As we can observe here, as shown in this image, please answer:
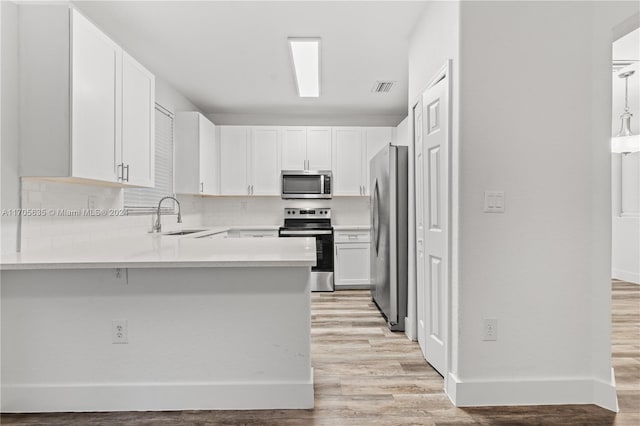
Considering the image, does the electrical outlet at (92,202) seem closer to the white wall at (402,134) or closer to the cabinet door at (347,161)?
the cabinet door at (347,161)

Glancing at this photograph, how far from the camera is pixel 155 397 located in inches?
85.1

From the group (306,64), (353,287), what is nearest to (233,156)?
(306,64)

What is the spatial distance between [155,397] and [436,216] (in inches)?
78.8

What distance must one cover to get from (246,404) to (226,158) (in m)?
4.10

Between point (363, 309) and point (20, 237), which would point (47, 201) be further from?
point (363, 309)

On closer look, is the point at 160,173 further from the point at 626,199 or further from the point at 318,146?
the point at 626,199

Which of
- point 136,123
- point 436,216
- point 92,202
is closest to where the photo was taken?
point 436,216

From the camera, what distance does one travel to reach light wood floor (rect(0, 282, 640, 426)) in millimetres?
2045

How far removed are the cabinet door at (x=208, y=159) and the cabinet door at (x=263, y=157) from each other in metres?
0.52

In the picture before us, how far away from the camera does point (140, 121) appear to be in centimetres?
311

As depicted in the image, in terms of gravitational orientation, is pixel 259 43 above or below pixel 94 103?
above

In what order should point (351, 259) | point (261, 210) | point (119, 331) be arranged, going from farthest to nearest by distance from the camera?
point (261, 210), point (351, 259), point (119, 331)

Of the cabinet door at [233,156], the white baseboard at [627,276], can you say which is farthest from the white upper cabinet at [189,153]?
the white baseboard at [627,276]

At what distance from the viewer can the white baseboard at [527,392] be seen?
221 centimetres
